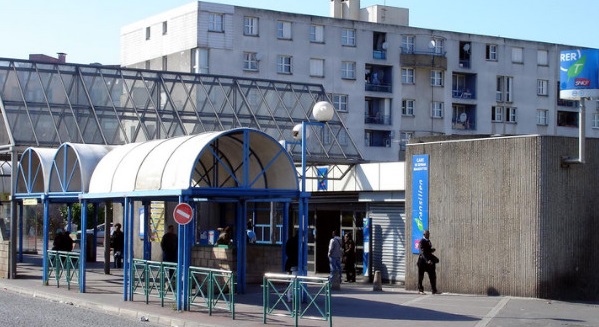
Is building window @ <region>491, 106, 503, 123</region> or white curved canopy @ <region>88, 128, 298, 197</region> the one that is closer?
white curved canopy @ <region>88, 128, 298, 197</region>

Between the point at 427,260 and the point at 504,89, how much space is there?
54541 millimetres

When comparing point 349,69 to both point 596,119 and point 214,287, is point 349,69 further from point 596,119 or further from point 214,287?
point 214,287

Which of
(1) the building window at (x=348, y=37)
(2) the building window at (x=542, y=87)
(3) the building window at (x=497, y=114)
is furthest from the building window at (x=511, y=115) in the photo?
(1) the building window at (x=348, y=37)

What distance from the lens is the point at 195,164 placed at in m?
21.1

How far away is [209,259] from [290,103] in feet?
54.4

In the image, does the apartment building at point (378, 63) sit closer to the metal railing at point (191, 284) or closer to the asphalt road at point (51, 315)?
the metal railing at point (191, 284)

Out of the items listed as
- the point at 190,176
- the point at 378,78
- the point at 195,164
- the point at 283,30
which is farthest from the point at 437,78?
the point at 190,176

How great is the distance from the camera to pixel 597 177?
24500mm

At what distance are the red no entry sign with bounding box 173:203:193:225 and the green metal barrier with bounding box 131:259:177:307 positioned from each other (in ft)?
5.97

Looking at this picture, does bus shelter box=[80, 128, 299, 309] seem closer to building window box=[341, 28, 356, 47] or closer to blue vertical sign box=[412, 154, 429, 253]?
blue vertical sign box=[412, 154, 429, 253]

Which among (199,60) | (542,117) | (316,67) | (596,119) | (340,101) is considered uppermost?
(316,67)

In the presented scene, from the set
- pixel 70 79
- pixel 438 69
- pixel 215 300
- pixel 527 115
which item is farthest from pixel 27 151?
pixel 527 115

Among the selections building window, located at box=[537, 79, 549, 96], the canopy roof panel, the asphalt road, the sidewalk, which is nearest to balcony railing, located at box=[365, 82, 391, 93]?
building window, located at box=[537, 79, 549, 96]

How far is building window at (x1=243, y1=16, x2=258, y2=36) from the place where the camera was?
225ft
